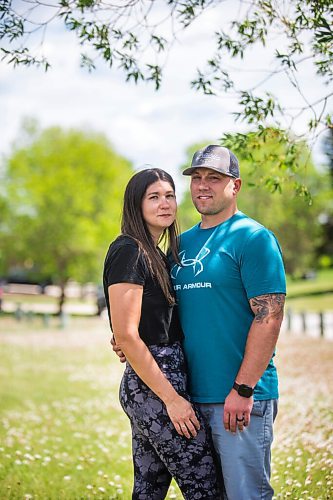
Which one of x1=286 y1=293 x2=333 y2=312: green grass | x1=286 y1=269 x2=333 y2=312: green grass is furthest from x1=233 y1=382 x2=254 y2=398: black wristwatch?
x1=286 y1=293 x2=333 y2=312: green grass

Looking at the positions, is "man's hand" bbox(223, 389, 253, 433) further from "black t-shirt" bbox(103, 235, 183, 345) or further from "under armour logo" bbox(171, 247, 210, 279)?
"under armour logo" bbox(171, 247, 210, 279)

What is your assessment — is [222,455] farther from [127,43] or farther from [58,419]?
[58,419]

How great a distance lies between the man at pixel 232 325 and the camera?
13.8 feet

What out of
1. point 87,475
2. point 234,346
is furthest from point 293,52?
point 87,475

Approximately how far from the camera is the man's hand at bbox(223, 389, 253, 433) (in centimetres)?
420

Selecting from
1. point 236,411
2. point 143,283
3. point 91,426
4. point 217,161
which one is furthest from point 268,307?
point 91,426

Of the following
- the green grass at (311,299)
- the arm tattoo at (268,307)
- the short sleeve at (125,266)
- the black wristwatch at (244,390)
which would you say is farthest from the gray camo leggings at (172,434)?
the green grass at (311,299)

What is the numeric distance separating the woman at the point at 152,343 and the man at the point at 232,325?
0.39 ft

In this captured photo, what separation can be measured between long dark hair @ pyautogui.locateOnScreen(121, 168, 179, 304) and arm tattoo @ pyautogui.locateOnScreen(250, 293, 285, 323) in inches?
21.3

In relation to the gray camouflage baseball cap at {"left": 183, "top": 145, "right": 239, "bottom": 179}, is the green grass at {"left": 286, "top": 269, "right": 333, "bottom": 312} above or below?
below

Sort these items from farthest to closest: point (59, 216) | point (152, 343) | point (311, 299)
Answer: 1. point (311, 299)
2. point (59, 216)
3. point (152, 343)

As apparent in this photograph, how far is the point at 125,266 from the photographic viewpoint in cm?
420

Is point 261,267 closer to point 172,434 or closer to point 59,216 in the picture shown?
point 172,434

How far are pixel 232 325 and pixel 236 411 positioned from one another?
52 centimetres
